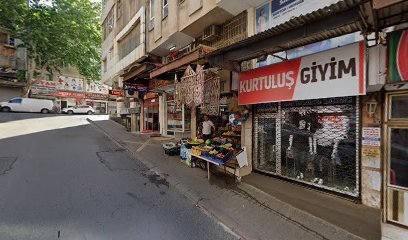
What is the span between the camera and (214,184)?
5625 millimetres

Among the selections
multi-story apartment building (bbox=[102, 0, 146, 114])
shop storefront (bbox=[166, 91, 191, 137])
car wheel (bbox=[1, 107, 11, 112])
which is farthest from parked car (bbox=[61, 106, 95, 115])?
shop storefront (bbox=[166, 91, 191, 137])

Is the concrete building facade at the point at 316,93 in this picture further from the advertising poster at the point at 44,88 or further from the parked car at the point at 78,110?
the advertising poster at the point at 44,88

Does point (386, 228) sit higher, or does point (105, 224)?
point (386, 228)

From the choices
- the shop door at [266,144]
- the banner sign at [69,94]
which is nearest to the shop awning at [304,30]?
the shop door at [266,144]

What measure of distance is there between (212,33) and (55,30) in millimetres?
23774

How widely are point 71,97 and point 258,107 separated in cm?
3700

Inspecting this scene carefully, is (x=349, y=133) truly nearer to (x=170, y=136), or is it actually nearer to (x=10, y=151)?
(x=170, y=136)

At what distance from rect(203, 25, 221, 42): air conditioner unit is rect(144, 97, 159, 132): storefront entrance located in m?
7.26

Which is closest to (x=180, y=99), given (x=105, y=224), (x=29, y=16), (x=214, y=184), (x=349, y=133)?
(x=214, y=184)

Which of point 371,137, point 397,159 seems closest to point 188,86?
point 371,137

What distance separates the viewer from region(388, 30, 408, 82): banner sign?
3387mm

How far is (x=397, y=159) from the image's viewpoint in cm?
339

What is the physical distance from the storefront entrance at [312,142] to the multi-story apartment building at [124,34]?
33.0 feet

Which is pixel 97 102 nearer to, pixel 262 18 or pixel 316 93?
pixel 262 18
